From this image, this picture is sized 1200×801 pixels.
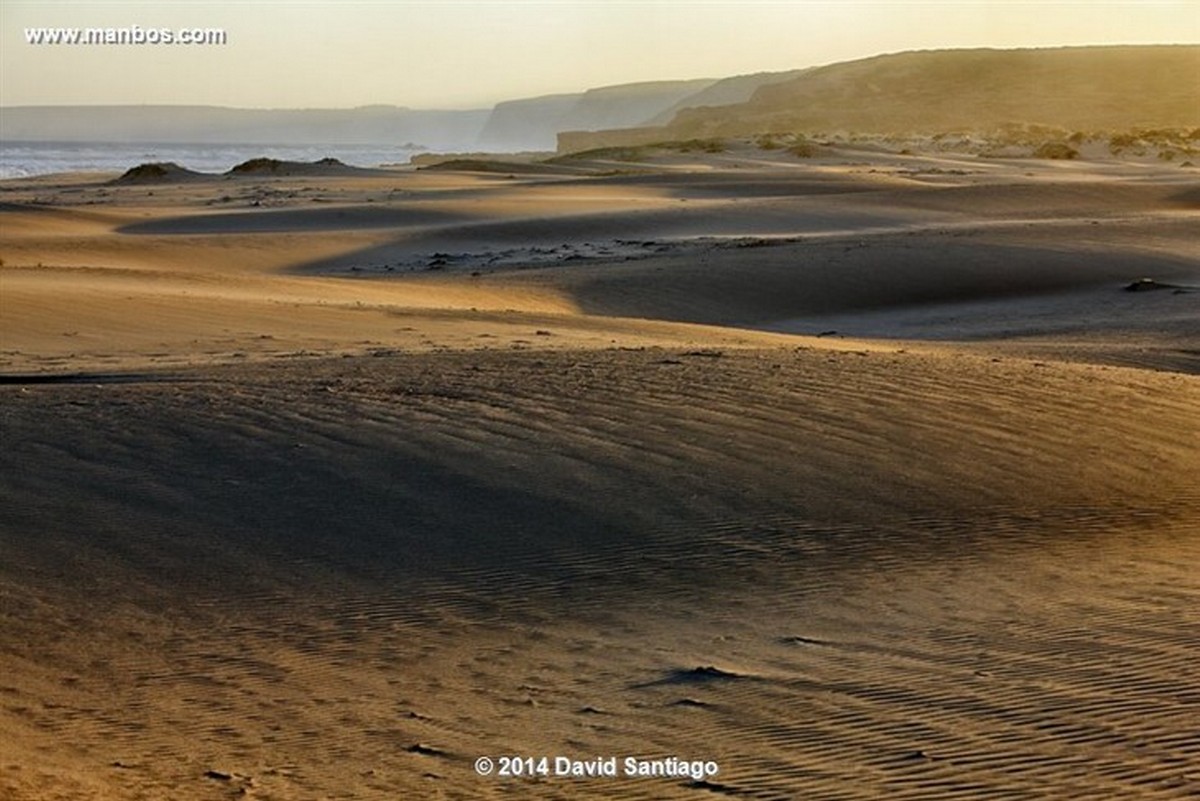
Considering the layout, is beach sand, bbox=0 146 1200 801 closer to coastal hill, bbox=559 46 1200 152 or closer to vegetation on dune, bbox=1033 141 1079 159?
vegetation on dune, bbox=1033 141 1079 159

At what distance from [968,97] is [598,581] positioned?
10943 centimetres

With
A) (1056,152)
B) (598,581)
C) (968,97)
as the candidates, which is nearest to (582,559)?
(598,581)

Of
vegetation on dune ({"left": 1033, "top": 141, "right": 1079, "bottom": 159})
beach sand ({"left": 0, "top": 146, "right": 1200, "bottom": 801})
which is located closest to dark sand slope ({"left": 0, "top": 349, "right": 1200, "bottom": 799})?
beach sand ({"left": 0, "top": 146, "right": 1200, "bottom": 801})

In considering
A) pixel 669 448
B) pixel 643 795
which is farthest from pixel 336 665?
pixel 669 448

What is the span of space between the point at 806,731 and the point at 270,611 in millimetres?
2159

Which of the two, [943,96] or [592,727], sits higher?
[943,96]

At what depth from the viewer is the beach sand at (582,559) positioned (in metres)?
4.57

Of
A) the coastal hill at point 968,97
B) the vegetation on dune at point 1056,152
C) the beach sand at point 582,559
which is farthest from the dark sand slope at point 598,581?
the coastal hill at point 968,97

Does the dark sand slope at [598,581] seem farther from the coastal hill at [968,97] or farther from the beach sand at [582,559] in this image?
the coastal hill at [968,97]

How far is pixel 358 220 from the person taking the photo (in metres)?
27.6

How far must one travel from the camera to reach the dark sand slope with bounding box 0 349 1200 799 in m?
4.54

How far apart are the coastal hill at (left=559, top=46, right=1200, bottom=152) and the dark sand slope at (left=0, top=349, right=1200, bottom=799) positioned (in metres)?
84.5

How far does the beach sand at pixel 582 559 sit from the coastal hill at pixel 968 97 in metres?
83.2

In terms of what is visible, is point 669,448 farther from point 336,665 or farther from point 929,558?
point 336,665
